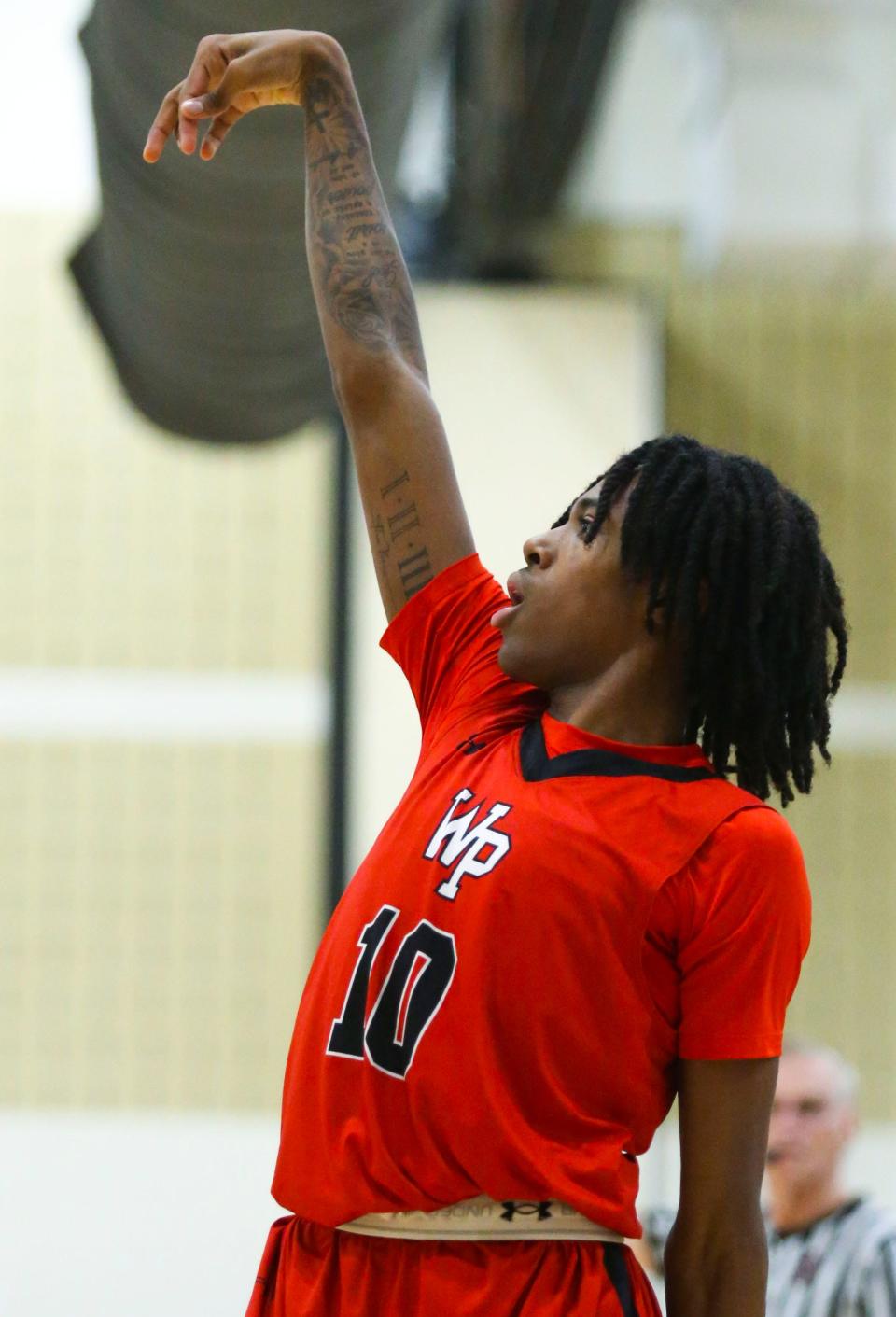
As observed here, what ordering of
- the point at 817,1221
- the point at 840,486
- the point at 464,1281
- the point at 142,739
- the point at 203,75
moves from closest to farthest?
the point at 464,1281, the point at 203,75, the point at 817,1221, the point at 142,739, the point at 840,486

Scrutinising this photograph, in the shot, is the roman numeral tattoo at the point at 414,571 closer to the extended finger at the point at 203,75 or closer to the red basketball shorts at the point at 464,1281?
the extended finger at the point at 203,75

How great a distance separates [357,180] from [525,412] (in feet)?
11.8

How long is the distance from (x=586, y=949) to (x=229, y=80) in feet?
3.31

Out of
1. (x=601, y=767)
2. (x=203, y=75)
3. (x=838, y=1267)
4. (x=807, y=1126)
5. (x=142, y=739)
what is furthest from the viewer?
(x=142, y=739)

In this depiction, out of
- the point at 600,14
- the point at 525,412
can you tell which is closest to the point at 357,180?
the point at 600,14

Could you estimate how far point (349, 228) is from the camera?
6.30ft

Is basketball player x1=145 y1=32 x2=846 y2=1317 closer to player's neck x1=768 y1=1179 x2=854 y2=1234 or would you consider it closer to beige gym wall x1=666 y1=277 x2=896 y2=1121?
player's neck x1=768 y1=1179 x2=854 y2=1234

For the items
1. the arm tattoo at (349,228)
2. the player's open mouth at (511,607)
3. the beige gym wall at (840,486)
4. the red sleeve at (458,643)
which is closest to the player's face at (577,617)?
the player's open mouth at (511,607)

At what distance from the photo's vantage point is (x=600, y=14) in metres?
4.14

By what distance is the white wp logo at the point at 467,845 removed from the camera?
1.55 m

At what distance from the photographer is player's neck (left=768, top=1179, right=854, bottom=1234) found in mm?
3691

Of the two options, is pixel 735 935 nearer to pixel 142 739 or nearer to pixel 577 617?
pixel 577 617

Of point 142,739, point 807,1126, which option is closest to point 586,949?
point 807,1126

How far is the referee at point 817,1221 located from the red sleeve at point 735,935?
1.97m
